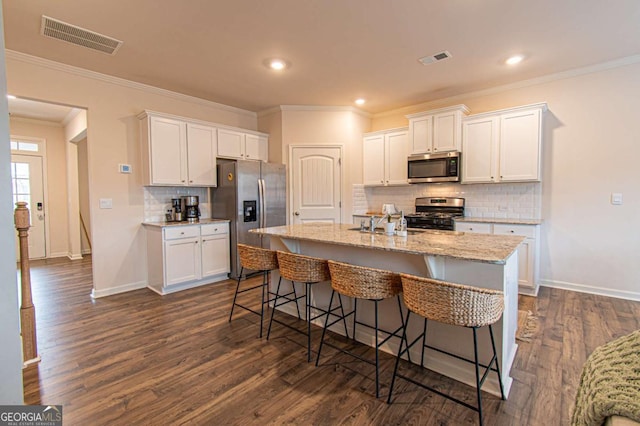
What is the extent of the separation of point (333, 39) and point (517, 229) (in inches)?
120

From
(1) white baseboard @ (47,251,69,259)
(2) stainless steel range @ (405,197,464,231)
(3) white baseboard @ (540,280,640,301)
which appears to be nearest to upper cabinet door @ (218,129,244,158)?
(2) stainless steel range @ (405,197,464,231)

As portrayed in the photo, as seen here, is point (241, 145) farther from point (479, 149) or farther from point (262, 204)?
point (479, 149)

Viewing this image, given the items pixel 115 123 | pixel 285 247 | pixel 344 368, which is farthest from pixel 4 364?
pixel 115 123

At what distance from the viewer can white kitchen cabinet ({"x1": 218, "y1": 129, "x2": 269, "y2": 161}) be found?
188 inches

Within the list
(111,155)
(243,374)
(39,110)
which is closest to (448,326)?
(243,374)

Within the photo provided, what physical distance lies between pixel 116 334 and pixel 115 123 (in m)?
2.71

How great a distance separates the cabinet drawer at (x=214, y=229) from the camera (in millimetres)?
4285

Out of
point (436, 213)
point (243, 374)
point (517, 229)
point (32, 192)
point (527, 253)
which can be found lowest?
point (243, 374)

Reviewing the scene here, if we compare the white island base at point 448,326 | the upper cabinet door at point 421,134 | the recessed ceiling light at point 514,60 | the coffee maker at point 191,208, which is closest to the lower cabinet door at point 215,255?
the coffee maker at point 191,208

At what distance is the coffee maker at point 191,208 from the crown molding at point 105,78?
1.51 m

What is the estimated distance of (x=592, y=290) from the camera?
3.79 m

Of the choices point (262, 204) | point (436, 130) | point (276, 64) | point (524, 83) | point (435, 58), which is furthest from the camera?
point (262, 204)

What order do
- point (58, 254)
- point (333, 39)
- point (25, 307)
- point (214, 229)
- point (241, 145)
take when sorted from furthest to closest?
point (58, 254) < point (241, 145) < point (214, 229) < point (333, 39) < point (25, 307)

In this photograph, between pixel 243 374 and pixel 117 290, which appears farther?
pixel 117 290
